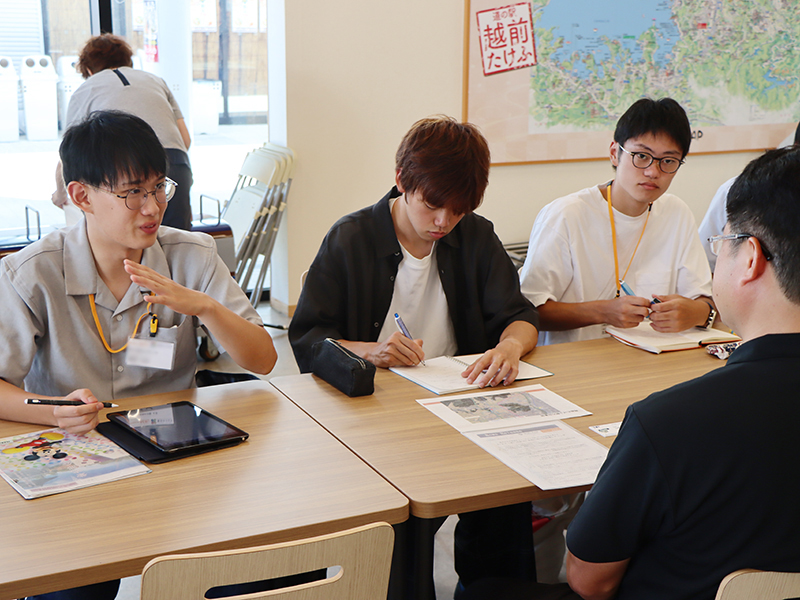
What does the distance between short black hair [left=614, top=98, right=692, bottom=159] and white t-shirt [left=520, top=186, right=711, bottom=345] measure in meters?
0.25

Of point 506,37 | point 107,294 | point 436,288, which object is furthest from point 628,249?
point 506,37

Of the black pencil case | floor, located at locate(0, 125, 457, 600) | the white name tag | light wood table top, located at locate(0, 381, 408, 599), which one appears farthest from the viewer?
floor, located at locate(0, 125, 457, 600)

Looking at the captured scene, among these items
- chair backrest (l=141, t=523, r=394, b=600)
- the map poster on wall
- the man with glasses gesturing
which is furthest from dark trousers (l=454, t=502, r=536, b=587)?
the map poster on wall

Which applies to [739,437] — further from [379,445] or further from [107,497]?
[107,497]

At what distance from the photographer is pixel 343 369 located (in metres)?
1.75

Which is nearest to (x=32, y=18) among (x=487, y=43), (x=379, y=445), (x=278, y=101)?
(x=278, y=101)

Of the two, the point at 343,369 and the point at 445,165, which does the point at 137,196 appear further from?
the point at 445,165

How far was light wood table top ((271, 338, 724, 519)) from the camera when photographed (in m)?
1.34

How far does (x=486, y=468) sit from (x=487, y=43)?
3.87m

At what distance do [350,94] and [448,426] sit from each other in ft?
11.0

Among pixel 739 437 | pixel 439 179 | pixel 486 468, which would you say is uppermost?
pixel 439 179

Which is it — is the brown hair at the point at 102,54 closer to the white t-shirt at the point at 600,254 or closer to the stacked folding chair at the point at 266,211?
the stacked folding chair at the point at 266,211

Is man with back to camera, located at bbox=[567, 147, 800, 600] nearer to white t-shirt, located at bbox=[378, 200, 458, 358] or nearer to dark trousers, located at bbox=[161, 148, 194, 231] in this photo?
white t-shirt, located at bbox=[378, 200, 458, 358]

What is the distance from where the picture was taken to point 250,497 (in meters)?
1.28
